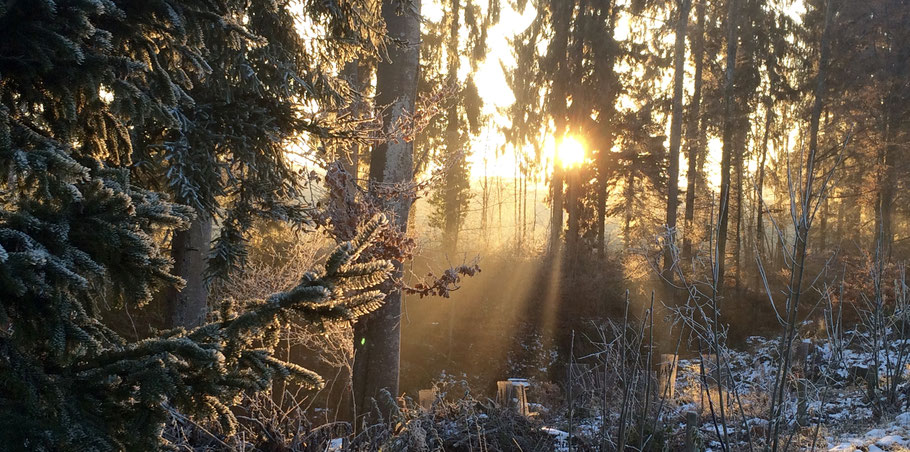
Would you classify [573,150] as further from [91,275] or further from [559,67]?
[91,275]

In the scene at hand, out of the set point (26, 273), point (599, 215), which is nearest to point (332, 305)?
point (26, 273)

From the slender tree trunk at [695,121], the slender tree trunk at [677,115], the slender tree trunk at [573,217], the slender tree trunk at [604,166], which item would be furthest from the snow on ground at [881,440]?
the slender tree trunk at [695,121]

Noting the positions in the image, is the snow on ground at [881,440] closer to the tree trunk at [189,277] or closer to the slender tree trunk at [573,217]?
the tree trunk at [189,277]

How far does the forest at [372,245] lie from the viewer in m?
1.87

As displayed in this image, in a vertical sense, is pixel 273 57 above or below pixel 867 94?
below

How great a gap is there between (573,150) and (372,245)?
14981 millimetres

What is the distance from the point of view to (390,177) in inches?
255

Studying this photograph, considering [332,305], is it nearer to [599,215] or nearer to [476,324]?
[476,324]

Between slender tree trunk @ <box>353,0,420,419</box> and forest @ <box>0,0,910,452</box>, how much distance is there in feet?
0.11

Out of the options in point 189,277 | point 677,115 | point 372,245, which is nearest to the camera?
point 372,245

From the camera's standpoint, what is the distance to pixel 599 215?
754 inches

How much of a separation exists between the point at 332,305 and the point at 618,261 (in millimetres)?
18147

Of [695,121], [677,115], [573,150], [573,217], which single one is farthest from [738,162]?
[573,217]

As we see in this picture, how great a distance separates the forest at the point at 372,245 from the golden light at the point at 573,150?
8.9 inches
